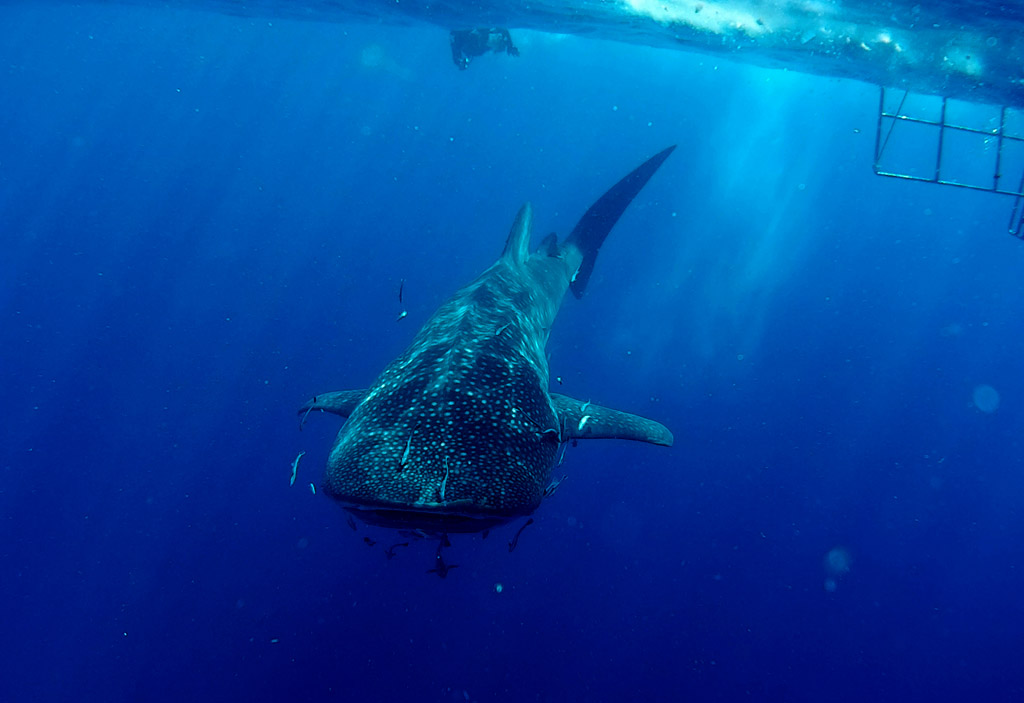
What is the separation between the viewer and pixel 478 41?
2186 centimetres

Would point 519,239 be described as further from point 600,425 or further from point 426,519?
point 426,519

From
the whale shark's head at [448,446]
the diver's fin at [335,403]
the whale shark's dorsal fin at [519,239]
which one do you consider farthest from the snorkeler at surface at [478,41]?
the whale shark's head at [448,446]

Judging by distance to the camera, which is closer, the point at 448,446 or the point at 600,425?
the point at 448,446

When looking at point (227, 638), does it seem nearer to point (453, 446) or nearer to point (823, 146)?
point (453, 446)

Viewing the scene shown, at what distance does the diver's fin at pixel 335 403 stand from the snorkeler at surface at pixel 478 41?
65.8 feet

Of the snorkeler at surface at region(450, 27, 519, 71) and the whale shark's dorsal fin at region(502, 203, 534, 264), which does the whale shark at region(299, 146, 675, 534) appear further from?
the snorkeler at surface at region(450, 27, 519, 71)

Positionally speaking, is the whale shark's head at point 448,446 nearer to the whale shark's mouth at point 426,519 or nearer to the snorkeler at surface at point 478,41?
the whale shark's mouth at point 426,519

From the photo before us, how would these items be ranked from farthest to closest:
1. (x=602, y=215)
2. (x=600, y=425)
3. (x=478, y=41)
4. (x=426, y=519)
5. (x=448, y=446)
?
(x=478, y=41)
(x=602, y=215)
(x=600, y=425)
(x=448, y=446)
(x=426, y=519)

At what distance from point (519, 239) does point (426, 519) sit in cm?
543

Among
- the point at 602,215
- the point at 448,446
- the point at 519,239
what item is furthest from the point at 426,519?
the point at 602,215

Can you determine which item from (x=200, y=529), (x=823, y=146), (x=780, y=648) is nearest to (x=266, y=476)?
(x=200, y=529)

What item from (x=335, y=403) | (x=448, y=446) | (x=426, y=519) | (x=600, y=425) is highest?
(x=448, y=446)

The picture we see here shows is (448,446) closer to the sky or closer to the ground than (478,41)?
closer to the ground

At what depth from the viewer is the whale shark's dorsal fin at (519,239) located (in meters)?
7.62
